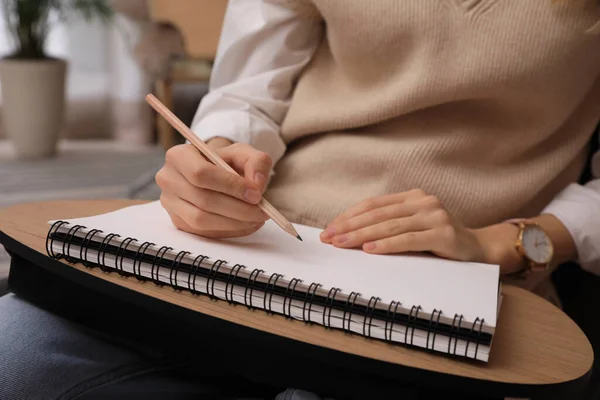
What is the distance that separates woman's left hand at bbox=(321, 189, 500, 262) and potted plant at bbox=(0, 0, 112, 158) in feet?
6.77

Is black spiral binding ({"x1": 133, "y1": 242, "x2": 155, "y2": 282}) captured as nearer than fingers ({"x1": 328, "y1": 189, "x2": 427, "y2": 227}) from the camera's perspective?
Yes

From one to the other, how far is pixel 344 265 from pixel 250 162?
4.6 inches

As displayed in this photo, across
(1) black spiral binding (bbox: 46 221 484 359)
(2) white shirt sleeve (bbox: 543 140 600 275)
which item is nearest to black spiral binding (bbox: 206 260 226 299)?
(1) black spiral binding (bbox: 46 221 484 359)

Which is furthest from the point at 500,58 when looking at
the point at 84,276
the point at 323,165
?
the point at 84,276

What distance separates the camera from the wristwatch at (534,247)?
58cm

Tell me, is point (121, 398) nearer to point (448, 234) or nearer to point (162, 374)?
point (162, 374)

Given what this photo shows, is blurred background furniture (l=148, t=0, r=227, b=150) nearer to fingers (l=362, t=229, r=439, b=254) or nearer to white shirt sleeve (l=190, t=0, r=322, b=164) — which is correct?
white shirt sleeve (l=190, t=0, r=322, b=164)

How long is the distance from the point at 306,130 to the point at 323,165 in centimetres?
5

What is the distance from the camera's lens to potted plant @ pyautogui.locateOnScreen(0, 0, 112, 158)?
89.3 inches

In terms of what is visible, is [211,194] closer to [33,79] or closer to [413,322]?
[413,322]

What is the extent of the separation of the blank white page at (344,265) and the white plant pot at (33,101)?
1.98 meters

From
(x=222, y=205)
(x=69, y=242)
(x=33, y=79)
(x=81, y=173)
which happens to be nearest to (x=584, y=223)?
(x=222, y=205)

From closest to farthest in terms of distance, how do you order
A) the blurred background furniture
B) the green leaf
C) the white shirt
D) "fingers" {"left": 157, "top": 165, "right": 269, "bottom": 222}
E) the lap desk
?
the lap desk
"fingers" {"left": 157, "top": 165, "right": 269, "bottom": 222}
the white shirt
the blurred background furniture
the green leaf

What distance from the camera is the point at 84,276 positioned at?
1.49 ft
